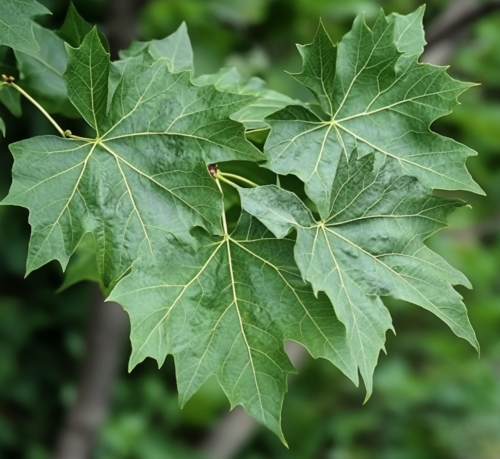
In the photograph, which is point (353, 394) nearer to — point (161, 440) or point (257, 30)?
point (161, 440)

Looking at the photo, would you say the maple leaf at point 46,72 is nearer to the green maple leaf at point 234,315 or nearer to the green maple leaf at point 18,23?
the green maple leaf at point 18,23

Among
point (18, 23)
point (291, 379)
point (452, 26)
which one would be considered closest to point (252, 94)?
point (18, 23)

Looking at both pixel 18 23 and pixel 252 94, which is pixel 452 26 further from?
pixel 18 23

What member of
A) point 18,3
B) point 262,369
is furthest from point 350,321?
point 18,3

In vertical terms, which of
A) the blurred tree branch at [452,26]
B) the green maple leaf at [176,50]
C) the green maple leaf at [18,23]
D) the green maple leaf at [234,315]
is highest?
the green maple leaf at [18,23]

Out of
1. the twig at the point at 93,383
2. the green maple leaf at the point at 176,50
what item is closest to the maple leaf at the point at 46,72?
the green maple leaf at the point at 176,50

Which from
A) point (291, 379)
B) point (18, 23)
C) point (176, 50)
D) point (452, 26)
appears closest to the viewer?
point (18, 23)

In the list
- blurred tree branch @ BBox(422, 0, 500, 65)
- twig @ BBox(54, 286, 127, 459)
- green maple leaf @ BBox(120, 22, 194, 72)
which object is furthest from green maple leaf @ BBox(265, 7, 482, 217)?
twig @ BBox(54, 286, 127, 459)
